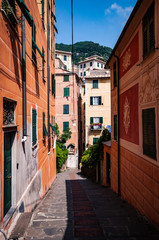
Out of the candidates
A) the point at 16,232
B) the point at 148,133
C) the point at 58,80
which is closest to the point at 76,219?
the point at 16,232

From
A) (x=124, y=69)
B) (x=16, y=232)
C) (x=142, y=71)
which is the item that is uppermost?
(x=124, y=69)

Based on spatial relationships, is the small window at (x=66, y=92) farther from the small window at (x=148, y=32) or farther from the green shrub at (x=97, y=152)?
the small window at (x=148, y=32)

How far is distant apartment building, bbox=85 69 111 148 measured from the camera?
2452 cm

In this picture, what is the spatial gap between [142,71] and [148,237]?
15.0 ft

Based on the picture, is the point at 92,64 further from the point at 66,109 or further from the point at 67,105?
the point at 66,109

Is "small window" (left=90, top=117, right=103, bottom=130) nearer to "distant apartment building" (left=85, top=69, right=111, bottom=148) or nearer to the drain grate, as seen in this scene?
"distant apartment building" (left=85, top=69, right=111, bottom=148)

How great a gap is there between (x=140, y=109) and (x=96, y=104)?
62.5 ft

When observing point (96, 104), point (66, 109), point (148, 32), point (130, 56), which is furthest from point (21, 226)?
point (66, 109)

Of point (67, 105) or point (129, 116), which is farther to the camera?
point (67, 105)

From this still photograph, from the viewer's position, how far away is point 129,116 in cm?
705

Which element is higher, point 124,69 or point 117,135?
point 124,69

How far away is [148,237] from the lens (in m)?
3.98

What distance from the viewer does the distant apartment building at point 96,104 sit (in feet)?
80.4

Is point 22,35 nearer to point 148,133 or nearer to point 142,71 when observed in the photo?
point 142,71
